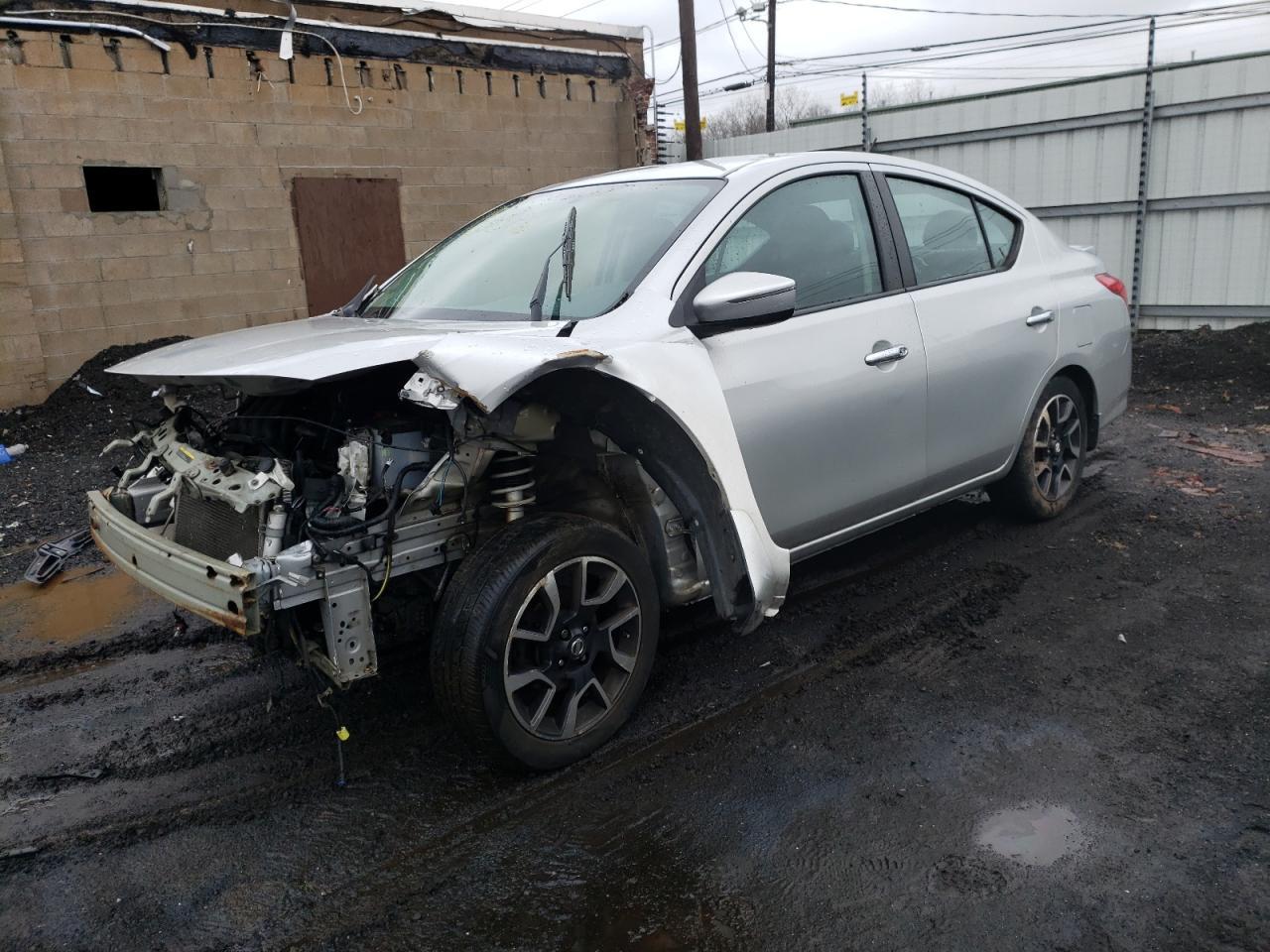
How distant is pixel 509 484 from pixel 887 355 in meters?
1.67

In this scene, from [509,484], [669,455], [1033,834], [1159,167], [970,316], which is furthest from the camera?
[1159,167]

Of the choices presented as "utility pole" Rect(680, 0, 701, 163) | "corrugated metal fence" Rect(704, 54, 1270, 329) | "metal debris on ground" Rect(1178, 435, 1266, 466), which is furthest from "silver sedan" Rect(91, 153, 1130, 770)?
"utility pole" Rect(680, 0, 701, 163)

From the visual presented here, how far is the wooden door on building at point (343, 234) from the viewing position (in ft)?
36.0

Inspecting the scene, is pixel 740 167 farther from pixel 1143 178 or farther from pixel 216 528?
pixel 1143 178

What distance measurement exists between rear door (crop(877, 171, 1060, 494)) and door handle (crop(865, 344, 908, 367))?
189 mm

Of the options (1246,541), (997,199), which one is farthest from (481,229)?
(1246,541)

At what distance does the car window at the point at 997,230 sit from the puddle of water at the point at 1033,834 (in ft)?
9.13

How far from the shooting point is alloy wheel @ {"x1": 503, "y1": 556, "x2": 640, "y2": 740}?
2916mm

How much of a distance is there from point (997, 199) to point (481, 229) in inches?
102

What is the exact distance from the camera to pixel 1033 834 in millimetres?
2627

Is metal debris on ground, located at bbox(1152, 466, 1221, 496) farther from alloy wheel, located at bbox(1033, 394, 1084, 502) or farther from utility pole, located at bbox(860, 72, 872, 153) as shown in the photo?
utility pole, located at bbox(860, 72, 872, 153)

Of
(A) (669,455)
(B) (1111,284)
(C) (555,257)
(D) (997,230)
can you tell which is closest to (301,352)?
(C) (555,257)

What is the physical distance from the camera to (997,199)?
188 inches

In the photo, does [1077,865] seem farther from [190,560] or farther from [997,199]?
[997,199]
